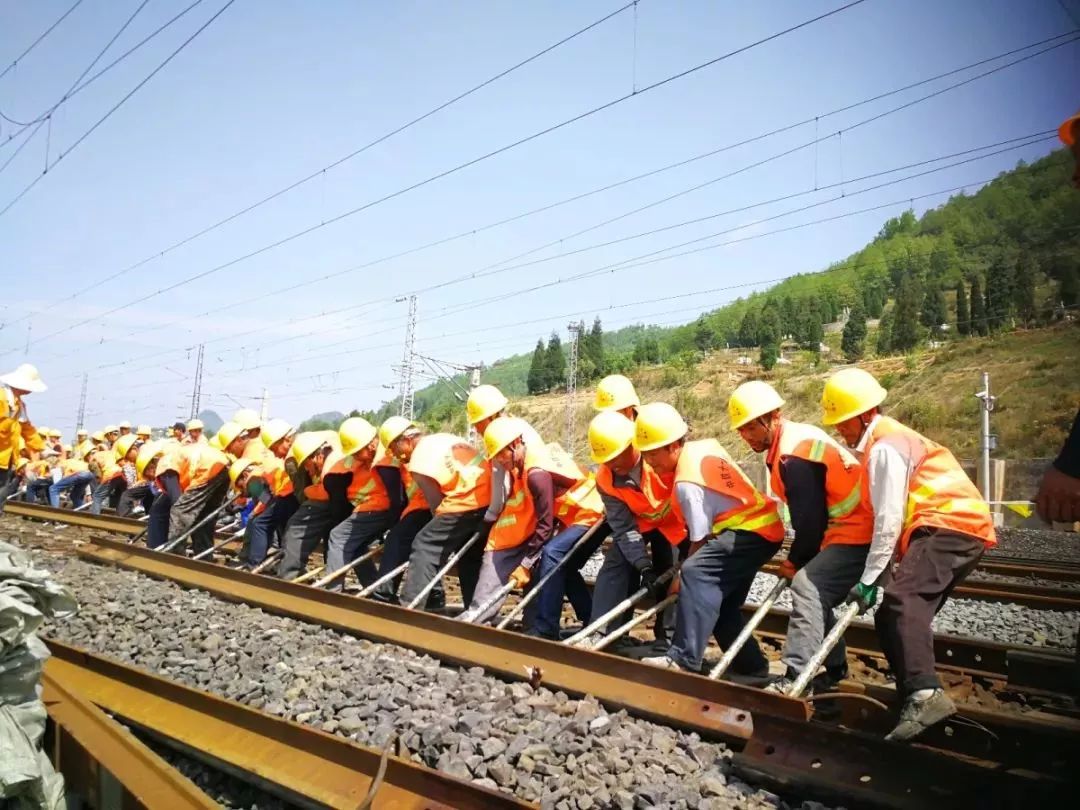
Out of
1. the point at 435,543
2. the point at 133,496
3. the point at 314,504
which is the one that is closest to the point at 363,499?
the point at 314,504

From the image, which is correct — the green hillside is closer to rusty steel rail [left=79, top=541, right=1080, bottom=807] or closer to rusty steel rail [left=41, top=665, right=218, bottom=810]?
rusty steel rail [left=79, top=541, right=1080, bottom=807]

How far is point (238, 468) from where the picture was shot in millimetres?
10633

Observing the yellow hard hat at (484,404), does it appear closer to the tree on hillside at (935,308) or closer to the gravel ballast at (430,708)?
the gravel ballast at (430,708)

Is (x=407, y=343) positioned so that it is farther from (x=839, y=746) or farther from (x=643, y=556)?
(x=839, y=746)

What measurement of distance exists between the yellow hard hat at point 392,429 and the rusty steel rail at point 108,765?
4.20 m

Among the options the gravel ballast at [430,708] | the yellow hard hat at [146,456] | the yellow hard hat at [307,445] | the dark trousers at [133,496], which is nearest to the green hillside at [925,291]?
the gravel ballast at [430,708]

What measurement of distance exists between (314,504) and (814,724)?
651 cm

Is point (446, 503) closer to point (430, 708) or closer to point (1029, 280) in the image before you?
point (430, 708)

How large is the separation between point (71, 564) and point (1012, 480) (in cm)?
1864

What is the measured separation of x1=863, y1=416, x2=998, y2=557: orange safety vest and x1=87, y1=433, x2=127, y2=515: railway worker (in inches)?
662

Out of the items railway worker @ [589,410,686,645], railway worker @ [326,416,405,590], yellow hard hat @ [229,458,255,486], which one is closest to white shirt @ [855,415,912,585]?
railway worker @ [589,410,686,645]

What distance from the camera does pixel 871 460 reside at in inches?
163

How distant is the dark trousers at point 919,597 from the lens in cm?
375

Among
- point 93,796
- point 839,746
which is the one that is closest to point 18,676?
point 93,796
